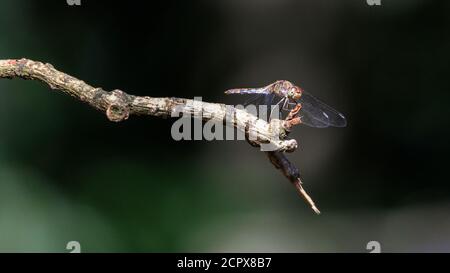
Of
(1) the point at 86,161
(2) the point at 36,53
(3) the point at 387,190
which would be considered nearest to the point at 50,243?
(1) the point at 86,161

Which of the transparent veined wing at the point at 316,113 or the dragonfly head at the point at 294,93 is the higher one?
the dragonfly head at the point at 294,93

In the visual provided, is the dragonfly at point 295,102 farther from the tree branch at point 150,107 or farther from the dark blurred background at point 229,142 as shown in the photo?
the dark blurred background at point 229,142

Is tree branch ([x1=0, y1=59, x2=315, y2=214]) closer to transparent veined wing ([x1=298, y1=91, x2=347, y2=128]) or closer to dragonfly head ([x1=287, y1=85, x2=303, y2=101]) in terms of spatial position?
dragonfly head ([x1=287, y1=85, x2=303, y2=101])

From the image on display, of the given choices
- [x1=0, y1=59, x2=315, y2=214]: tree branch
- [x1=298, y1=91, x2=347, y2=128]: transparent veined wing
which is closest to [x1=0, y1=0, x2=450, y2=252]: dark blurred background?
[x1=298, y1=91, x2=347, y2=128]: transparent veined wing

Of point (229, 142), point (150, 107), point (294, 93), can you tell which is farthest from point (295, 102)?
point (229, 142)

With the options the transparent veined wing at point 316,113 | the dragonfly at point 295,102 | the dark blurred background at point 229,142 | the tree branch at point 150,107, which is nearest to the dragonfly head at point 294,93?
the dragonfly at point 295,102

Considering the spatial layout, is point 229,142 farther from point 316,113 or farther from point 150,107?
point 150,107

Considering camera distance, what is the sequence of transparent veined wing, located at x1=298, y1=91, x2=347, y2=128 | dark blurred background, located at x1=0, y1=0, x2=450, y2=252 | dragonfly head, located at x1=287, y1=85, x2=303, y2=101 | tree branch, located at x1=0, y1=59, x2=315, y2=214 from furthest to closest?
1. dark blurred background, located at x1=0, y1=0, x2=450, y2=252
2. transparent veined wing, located at x1=298, y1=91, x2=347, y2=128
3. dragonfly head, located at x1=287, y1=85, x2=303, y2=101
4. tree branch, located at x1=0, y1=59, x2=315, y2=214
